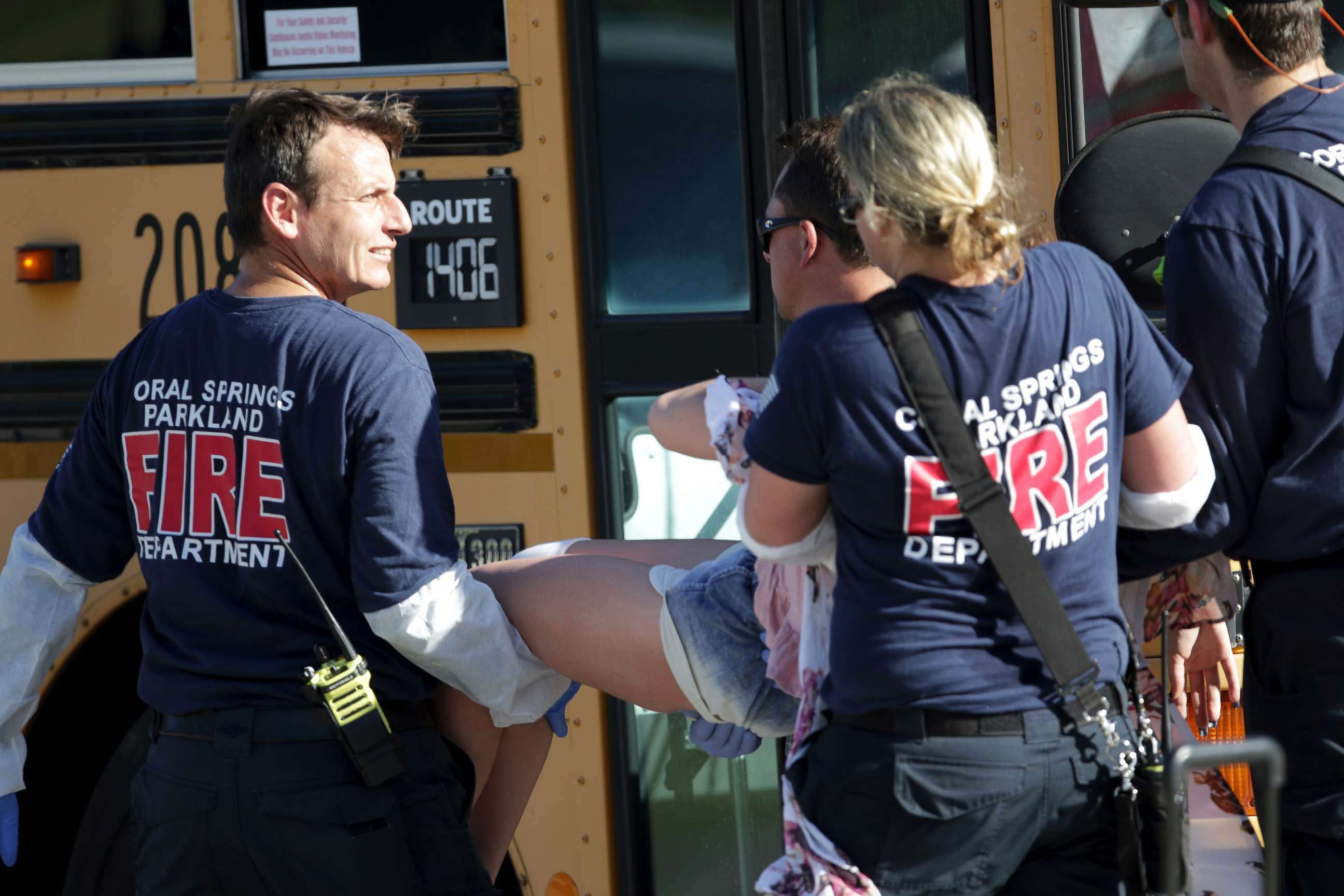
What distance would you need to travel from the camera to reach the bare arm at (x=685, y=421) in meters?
1.81

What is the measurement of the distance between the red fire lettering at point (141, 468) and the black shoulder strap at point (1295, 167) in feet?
4.55

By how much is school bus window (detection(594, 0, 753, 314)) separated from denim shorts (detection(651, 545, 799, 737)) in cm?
66

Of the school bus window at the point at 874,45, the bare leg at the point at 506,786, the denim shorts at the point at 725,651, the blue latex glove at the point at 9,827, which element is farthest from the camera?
the school bus window at the point at 874,45

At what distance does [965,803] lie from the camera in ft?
4.38

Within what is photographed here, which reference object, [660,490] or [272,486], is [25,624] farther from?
[660,490]

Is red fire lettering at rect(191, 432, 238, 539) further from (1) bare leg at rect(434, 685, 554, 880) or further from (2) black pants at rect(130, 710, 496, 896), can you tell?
(1) bare leg at rect(434, 685, 554, 880)

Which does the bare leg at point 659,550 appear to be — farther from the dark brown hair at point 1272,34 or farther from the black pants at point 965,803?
the dark brown hair at point 1272,34

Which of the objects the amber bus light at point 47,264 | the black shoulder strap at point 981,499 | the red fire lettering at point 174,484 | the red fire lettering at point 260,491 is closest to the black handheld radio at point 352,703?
the red fire lettering at point 260,491

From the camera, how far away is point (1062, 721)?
1.38m

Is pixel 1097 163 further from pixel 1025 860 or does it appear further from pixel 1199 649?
pixel 1025 860

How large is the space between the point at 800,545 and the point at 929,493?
0.53ft

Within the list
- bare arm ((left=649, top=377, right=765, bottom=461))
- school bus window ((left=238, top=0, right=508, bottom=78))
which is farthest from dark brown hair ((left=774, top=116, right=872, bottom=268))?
school bus window ((left=238, top=0, right=508, bottom=78))

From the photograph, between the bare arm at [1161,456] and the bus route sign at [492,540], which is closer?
the bare arm at [1161,456]

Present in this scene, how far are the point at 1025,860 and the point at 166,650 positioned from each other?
3.71ft
